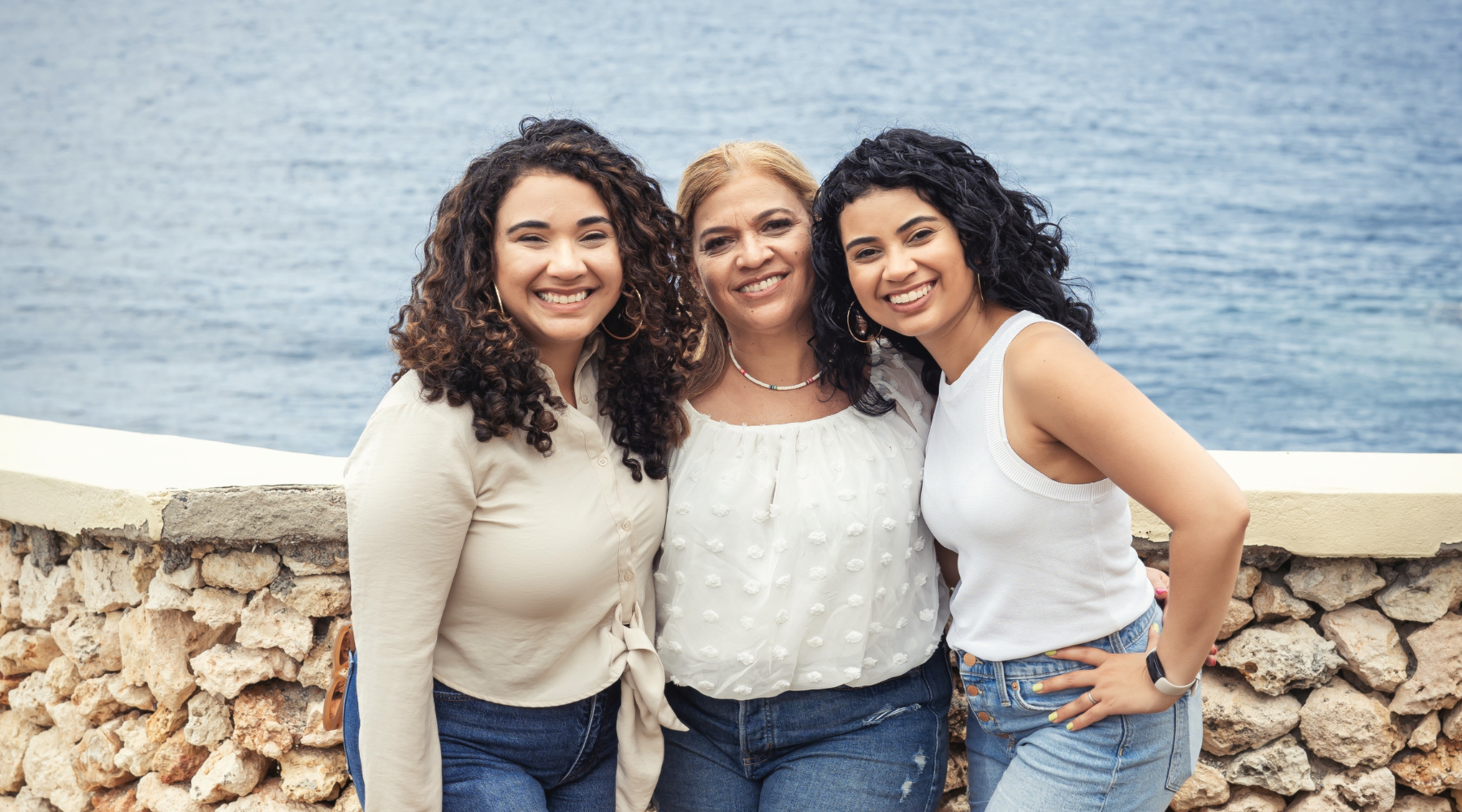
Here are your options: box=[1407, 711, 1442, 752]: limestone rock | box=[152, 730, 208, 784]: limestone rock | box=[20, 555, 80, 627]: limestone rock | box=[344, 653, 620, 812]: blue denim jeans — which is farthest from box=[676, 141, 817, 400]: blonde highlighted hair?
box=[1407, 711, 1442, 752]: limestone rock

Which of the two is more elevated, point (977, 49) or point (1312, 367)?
point (977, 49)

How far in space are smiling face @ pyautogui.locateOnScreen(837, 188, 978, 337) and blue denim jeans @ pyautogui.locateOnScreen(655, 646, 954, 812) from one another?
0.75 meters

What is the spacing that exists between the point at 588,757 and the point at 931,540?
0.81m

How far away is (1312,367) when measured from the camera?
26.8 metres

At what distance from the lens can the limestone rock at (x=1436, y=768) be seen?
2.34 metres

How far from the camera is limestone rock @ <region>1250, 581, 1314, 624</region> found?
234 cm

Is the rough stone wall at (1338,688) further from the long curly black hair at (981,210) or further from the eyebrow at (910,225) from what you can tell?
the eyebrow at (910,225)

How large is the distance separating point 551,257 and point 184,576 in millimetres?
1272

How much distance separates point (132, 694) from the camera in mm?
2527

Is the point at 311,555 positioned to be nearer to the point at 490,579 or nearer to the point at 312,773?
the point at 312,773

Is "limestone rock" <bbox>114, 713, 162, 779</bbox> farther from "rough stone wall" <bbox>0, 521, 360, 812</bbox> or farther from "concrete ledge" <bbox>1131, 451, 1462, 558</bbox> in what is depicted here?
"concrete ledge" <bbox>1131, 451, 1462, 558</bbox>

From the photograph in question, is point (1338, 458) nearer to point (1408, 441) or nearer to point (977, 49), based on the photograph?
point (1408, 441)

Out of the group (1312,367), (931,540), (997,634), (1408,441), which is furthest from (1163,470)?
(1312,367)

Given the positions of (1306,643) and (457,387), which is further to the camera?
(1306,643)
